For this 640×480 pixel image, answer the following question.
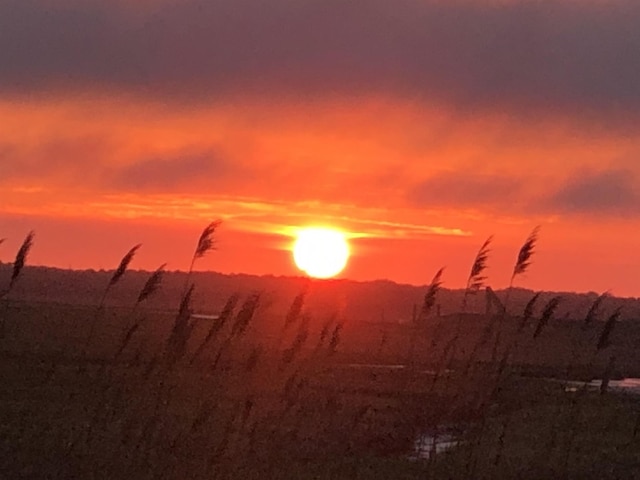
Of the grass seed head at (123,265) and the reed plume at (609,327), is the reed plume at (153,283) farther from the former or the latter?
the reed plume at (609,327)

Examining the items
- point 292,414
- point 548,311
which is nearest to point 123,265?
point 548,311

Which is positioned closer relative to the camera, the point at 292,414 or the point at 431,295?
the point at 431,295

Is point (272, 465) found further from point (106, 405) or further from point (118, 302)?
point (118, 302)

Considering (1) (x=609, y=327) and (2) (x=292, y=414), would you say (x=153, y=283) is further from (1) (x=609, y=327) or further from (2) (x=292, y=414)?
(2) (x=292, y=414)

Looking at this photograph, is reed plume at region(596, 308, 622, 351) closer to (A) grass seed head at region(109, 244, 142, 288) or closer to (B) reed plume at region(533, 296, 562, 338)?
(B) reed plume at region(533, 296, 562, 338)

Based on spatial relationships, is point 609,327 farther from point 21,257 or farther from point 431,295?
point 21,257

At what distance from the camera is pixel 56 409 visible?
2088cm

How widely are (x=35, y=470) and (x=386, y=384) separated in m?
22.0

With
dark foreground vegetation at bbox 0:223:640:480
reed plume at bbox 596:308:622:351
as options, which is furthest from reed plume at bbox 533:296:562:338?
reed plume at bbox 596:308:622:351

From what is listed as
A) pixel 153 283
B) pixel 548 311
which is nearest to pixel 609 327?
pixel 548 311

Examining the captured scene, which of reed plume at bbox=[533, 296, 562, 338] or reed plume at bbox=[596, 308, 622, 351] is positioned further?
reed plume at bbox=[596, 308, 622, 351]

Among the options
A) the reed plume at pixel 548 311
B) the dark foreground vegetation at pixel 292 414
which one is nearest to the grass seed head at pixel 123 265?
the dark foreground vegetation at pixel 292 414

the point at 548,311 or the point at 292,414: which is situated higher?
the point at 548,311

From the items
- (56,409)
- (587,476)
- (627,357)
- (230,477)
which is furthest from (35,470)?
(627,357)
